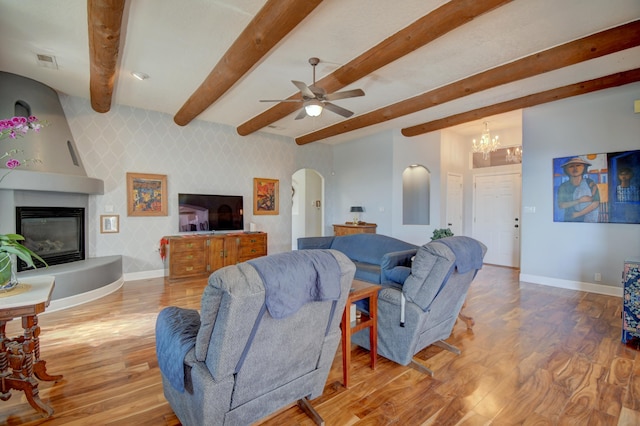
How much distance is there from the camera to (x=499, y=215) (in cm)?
691

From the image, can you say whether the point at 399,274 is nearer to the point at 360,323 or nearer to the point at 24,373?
the point at 360,323

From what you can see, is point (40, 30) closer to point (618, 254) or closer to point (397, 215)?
point (397, 215)

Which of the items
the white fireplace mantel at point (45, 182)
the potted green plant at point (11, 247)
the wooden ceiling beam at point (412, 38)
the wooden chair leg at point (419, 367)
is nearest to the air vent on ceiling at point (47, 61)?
the white fireplace mantel at point (45, 182)

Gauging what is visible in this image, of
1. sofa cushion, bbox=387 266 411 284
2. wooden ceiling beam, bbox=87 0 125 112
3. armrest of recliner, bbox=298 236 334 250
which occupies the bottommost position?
sofa cushion, bbox=387 266 411 284

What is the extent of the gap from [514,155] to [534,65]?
12.3 feet

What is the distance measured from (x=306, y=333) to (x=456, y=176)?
695 centimetres

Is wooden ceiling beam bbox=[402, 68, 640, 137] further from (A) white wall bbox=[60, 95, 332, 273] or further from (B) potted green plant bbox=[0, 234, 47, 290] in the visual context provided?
(B) potted green plant bbox=[0, 234, 47, 290]

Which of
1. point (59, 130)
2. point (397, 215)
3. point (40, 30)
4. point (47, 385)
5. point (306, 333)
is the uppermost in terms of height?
point (40, 30)

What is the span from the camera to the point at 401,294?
242cm

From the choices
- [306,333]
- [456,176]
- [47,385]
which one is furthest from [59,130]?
[456,176]

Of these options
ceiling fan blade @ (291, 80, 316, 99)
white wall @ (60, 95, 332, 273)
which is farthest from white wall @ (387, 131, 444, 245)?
ceiling fan blade @ (291, 80, 316, 99)

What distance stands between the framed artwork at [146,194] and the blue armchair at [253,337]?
167 inches

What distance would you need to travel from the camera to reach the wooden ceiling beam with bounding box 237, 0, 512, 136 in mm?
2525

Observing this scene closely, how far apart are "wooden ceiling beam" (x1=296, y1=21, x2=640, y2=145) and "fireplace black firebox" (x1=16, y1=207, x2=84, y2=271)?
5288mm
